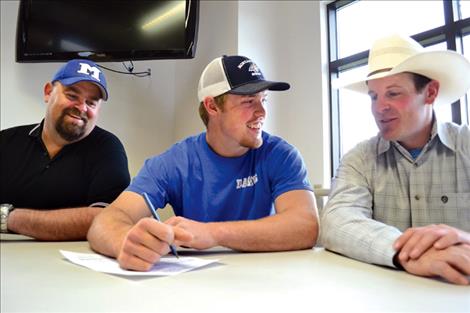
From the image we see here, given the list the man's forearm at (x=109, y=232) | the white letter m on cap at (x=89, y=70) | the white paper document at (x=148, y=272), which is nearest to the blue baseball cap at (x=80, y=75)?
the white letter m on cap at (x=89, y=70)

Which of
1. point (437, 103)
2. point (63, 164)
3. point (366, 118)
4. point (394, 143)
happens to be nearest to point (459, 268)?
point (394, 143)

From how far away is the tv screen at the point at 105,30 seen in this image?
7.60 ft

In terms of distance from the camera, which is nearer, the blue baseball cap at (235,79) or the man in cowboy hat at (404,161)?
the man in cowboy hat at (404,161)

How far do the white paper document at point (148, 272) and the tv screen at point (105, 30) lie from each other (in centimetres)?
169

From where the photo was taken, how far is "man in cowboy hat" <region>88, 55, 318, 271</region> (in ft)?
3.48

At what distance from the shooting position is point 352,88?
1.45 meters

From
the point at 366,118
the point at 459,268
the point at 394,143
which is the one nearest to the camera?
the point at 459,268

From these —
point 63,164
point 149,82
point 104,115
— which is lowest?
point 63,164

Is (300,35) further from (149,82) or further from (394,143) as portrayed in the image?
(394,143)

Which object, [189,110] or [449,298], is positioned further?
[189,110]

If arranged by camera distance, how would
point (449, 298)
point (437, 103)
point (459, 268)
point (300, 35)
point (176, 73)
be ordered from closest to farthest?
1. point (449, 298)
2. point (459, 268)
3. point (437, 103)
4. point (300, 35)
5. point (176, 73)

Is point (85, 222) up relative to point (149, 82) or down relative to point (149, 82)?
down

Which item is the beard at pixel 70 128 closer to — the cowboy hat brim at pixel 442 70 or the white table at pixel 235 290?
Result: the white table at pixel 235 290

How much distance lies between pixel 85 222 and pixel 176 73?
6.73 feet
